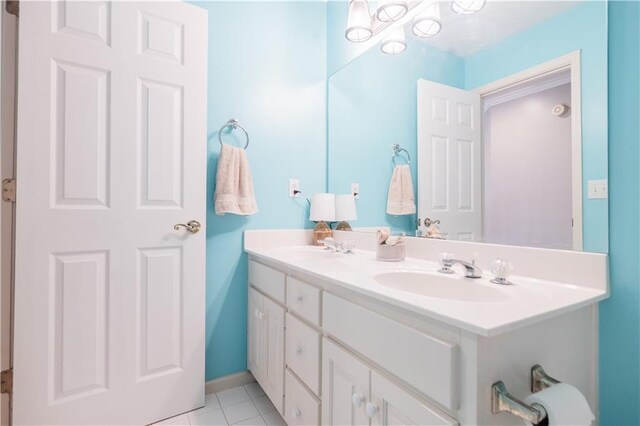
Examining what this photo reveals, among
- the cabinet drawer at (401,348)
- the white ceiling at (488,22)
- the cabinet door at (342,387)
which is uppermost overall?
the white ceiling at (488,22)

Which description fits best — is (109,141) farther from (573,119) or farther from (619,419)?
(619,419)

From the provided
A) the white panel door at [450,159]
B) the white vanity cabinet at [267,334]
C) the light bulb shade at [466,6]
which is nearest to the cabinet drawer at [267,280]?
the white vanity cabinet at [267,334]

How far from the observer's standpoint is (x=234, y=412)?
1.50m

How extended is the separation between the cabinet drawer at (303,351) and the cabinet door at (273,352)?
2.7 inches

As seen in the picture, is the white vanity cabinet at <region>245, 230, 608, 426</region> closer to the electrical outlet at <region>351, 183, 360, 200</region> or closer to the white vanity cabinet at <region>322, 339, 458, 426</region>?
the white vanity cabinet at <region>322, 339, 458, 426</region>

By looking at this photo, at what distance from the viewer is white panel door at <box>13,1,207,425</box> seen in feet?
3.90

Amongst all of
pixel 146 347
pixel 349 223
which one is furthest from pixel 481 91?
pixel 146 347

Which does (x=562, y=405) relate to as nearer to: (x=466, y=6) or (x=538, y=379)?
(x=538, y=379)

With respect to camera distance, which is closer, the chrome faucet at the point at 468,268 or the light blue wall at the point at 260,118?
the chrome faucet at the point at 468,268

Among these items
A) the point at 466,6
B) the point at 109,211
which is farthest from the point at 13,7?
the point at 466,6

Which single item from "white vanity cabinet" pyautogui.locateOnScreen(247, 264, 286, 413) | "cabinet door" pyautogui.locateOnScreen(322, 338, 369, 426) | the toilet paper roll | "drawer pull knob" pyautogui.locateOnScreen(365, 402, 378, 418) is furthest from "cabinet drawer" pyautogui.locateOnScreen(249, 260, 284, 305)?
the toilet paper roll

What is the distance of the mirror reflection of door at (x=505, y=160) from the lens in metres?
0.95

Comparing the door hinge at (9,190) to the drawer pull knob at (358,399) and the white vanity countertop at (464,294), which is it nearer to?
the white vanity countertop at (464,294)

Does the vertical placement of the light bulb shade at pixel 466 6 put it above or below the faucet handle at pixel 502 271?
above
